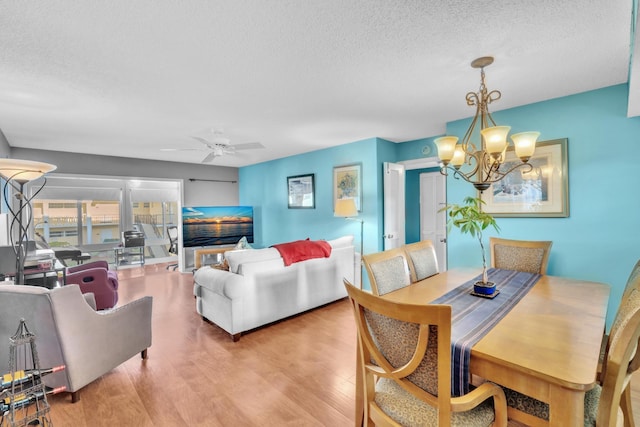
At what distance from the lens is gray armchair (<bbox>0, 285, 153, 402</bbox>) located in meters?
1.80

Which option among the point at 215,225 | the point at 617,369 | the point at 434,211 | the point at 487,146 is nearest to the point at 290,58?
the point at 487,146

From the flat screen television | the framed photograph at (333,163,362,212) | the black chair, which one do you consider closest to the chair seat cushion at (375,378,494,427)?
the framed photograph at (333,163,362,212)

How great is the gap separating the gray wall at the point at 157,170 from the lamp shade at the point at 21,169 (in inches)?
117

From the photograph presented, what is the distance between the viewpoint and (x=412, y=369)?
1097 millimetres

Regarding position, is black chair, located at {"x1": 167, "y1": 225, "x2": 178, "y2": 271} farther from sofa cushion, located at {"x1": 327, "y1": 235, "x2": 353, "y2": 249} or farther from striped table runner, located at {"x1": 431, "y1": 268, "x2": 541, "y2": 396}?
striped table runner, located at {"x1": 431, "y1": 268, "x2": 541, "y2": 396}

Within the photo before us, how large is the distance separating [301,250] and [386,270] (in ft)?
4.92

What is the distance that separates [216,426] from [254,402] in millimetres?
286

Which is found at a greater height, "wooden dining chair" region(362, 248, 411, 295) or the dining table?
"wooden dining chair" region(362, 248, 411, 295)

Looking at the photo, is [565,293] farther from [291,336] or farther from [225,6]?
[225,6]

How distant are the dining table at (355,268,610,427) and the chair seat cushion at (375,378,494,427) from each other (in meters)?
0.13

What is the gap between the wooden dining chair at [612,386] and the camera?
1.04 m

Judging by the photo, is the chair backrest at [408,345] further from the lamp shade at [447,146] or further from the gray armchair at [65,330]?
the gray armchair at [65,330]

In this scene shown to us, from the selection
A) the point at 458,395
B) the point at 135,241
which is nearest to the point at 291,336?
the point at 458,395

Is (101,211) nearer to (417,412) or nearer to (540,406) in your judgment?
(417,412)
